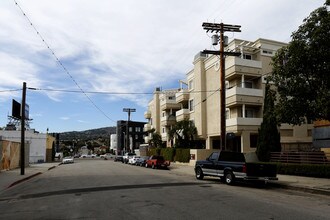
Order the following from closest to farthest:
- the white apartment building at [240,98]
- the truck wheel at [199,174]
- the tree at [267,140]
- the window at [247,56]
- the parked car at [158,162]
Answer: the truck wheel at [199,174]
the tree at [267,140]
the white apartment building at [240,98]
the parked car at [158,162]
the window at [247,56]

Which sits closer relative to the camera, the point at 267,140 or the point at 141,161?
the point at 267,140

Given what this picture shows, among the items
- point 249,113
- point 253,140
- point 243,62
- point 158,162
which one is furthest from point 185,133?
point 243,62

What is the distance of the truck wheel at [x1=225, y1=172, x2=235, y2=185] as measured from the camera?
1972cm

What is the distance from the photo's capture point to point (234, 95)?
38312 millimetres

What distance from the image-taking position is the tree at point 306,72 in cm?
1642

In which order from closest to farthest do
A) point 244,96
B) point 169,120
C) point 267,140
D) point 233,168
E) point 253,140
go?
point 233,168 < point 267,140 < point 244,96 < point 253,140 < point 169,120

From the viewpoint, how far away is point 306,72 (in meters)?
17.7

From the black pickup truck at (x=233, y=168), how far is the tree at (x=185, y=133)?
23453 millimetres

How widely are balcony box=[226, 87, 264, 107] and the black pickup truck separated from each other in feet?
52.6

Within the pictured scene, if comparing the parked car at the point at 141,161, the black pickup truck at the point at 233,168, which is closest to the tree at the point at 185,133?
the parked car at the point at 141,161

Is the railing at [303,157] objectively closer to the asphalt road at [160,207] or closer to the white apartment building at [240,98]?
the white apartment building at [240,98]

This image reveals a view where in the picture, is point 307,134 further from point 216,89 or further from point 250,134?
point 216,89

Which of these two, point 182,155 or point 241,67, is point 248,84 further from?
point 182,155

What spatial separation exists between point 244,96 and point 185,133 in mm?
11301
